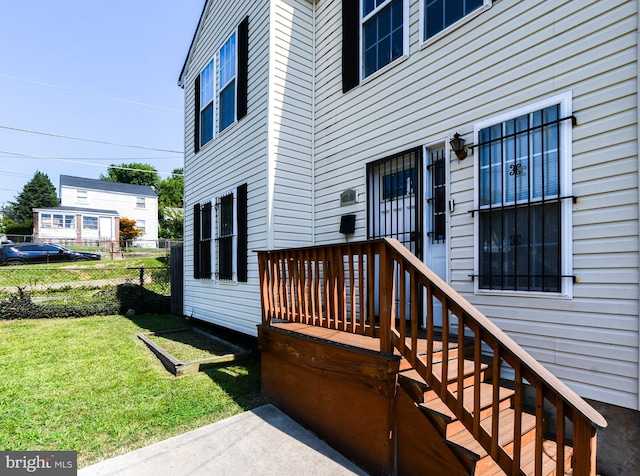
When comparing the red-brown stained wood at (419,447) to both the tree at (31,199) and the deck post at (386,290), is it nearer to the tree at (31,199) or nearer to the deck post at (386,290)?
the deck post at (386,290)

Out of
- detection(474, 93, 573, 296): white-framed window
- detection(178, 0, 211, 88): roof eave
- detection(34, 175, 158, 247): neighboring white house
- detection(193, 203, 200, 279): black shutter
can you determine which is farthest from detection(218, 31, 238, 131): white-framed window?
detection(34, 175, 158, 247): neighboring white house

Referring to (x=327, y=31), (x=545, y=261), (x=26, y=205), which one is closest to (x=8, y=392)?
(x=545, y=261)

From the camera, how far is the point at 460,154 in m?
3.29

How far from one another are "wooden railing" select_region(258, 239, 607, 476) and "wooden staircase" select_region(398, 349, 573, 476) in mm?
75

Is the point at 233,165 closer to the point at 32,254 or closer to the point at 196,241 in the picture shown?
the point at 196,241

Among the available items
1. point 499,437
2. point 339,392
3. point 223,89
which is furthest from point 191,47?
point 499,437

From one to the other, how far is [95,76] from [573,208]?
1884 cm

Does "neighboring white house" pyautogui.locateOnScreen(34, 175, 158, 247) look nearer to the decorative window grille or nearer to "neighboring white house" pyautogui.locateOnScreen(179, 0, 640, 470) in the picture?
"neighboring white house" pyautogui.locateOnScreen(179, 0, 640, 470)

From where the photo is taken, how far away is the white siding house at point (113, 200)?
89.1ft

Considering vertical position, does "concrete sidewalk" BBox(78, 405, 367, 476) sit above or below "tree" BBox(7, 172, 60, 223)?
below

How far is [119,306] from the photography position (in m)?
8.78

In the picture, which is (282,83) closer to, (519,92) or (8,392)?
(519,92)

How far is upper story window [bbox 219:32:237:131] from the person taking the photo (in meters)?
5.93

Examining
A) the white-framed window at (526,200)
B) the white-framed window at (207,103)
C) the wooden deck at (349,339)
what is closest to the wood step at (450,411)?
the wooden deck at (349,339)
